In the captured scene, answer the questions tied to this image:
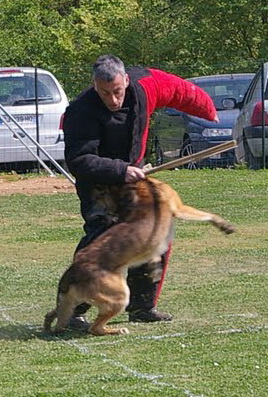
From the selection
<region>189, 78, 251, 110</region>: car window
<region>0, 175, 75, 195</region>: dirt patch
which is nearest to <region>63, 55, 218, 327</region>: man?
<region>0, 175, 75, 195</region>: dirt patch

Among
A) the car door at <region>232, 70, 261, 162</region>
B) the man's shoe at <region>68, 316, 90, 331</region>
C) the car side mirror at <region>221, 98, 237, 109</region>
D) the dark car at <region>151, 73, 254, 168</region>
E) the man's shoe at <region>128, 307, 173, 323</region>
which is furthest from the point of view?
the dark car at <region>151, 73, 254, 168</region>

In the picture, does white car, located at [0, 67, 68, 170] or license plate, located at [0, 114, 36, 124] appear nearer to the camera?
white car, located at [0, 67, 68, 170]

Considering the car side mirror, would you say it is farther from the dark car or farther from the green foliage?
the green foliage

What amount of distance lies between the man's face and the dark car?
10.2 meters

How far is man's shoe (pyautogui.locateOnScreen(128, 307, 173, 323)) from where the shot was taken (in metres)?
8.06

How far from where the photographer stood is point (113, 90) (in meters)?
7.39

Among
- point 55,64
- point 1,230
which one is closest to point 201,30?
point 55,64

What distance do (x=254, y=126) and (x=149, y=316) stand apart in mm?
10121

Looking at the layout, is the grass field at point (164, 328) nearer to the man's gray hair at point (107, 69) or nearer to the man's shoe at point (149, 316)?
the man's shoe at point (149, 316)

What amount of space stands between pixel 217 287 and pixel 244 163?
31.6ft

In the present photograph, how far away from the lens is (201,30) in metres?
27.3

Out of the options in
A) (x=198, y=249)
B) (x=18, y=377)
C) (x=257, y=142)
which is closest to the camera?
(x=18, y=377)

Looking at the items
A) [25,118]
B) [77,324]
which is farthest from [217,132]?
[77,324]

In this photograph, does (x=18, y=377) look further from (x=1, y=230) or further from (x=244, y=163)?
(x=244, y=163)
